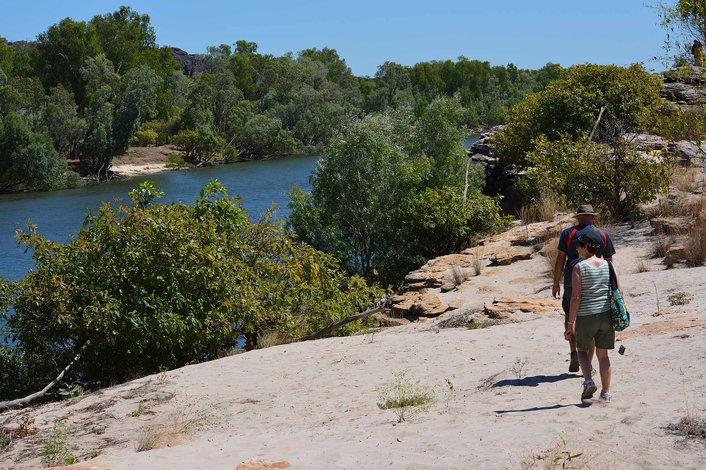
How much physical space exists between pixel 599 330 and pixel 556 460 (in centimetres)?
184

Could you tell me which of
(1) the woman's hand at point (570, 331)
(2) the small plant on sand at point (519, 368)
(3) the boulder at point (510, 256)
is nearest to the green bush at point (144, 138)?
(3) the boulder at point (510, 256)

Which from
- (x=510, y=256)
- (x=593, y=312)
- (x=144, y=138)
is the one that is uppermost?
(x=144, y=138)

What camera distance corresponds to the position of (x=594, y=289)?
7129 millimetres

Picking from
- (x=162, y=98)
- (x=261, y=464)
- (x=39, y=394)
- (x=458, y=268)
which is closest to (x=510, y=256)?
(x=458, y=268)

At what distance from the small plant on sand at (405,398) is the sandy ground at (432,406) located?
99 millimetres

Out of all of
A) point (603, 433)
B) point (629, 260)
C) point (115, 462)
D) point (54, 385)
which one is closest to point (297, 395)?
point (115, 462)

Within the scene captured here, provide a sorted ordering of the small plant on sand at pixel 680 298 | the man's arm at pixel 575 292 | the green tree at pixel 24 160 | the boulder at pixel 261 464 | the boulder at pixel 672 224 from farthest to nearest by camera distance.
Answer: the green tree at pixel 24 160 < the boulder at pixel 672 224 < the small plant on sand at pixel 680 298 < the man's arm at pixel 575 292 < the boulder at pixel 261 464

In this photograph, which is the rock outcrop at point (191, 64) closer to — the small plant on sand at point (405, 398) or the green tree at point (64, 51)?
the green tree at point (64, 51)

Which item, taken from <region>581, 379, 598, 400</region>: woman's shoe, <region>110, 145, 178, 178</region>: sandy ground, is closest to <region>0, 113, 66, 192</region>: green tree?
<region>110, 145, 178, 178</region>: sandy ground

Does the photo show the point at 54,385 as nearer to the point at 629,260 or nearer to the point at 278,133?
the point at 629,260

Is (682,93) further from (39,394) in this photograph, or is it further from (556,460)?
(556,460)

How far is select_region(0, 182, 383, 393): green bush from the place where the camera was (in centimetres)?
1320

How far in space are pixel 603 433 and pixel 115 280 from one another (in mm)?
9000

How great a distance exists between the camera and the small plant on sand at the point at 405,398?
793 centimetres
